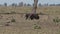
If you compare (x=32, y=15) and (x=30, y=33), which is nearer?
(x=30, y=33)

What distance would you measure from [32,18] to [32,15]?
31 centimetres

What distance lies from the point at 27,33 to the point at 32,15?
42.0 ft

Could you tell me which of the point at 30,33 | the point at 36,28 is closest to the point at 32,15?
the point at 36,28

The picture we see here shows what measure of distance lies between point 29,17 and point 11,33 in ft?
41.7

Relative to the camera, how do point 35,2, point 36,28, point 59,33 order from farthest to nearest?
point 35,2 < point 36,28 < point 59,33

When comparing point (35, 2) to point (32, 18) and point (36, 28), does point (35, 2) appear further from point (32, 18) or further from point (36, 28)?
point (36, 28)

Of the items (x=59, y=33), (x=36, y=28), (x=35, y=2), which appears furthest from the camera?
(x=35, y=2)

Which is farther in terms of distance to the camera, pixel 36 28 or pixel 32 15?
pixel 32 15

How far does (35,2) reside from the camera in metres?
28.2

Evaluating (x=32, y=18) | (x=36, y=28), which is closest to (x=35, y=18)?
(x=32, y=18)

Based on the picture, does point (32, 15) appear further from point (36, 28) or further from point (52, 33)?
point (52, 33)

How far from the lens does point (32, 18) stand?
95.6 ft

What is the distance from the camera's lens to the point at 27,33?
16.3 meters

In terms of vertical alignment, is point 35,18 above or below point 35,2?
below
